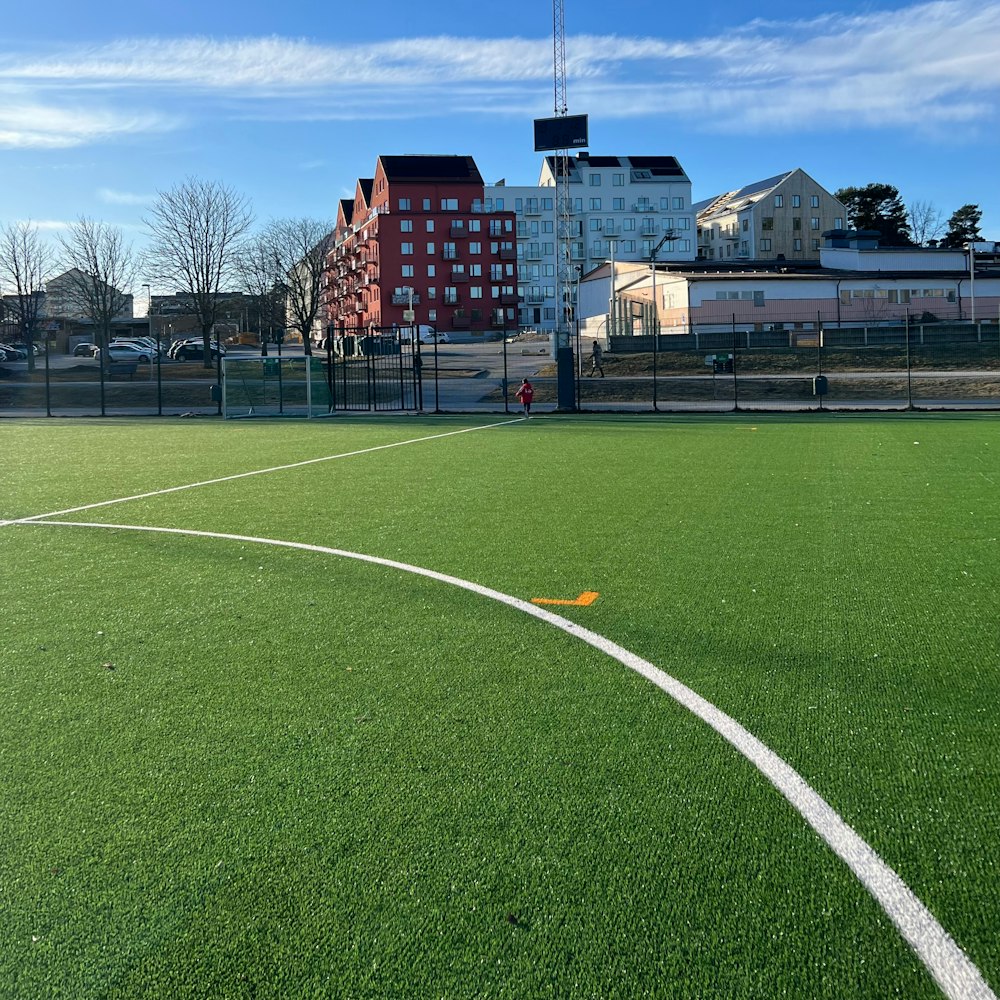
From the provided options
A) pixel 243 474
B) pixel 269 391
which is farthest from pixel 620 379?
pixel 243 474

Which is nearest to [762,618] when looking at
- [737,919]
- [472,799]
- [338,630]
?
[338,630]

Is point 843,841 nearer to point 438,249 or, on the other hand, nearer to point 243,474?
point 243,474

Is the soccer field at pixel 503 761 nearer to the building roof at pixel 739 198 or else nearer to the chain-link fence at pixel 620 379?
the chain-link fence at pixel 620 379

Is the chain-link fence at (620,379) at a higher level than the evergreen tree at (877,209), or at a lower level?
lower

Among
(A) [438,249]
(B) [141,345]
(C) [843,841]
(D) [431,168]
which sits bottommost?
(C) [843,841]

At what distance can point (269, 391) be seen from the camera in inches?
1324

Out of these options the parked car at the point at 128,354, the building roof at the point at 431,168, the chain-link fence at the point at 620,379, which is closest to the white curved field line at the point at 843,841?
the chain-link fence at the point at 620,379

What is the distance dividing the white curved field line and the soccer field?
0.05 ft

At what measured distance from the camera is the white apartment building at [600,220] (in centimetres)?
11412

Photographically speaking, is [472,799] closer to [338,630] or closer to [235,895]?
[235,895]

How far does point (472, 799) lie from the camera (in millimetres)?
3916

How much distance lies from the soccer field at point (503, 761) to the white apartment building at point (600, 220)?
10764 cm

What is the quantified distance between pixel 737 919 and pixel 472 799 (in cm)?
116

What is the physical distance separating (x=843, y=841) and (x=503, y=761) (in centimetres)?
135
